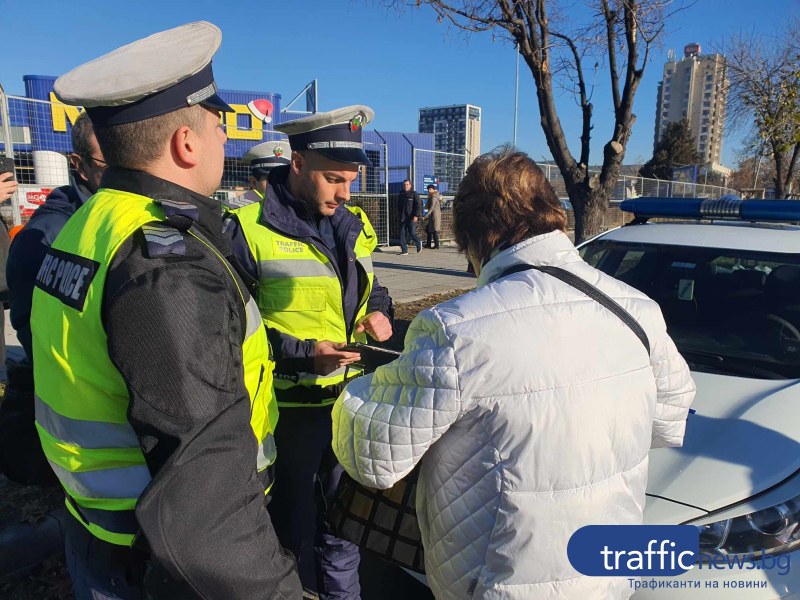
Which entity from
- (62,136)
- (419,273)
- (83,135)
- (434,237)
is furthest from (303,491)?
(434,237)

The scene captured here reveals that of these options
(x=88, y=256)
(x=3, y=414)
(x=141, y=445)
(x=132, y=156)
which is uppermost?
(x=132, y=156)

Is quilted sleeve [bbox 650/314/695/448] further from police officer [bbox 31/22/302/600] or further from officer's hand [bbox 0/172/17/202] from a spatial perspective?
officer's hand [bbox 0/172/17/202]

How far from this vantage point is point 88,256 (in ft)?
3.51

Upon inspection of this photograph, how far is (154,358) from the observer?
978 millimetres

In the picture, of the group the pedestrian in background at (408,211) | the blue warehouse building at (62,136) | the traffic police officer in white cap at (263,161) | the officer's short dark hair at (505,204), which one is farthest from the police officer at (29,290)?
the pedestrian in background at (408,211)

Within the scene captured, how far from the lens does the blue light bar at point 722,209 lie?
3.33 metres

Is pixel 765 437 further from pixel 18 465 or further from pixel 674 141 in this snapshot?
pixel 674 141

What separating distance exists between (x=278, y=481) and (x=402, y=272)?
28.9 ft

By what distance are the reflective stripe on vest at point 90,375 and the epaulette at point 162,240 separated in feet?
0.10

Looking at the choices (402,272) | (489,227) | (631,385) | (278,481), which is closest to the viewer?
(631,385)

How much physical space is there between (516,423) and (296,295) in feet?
3.96

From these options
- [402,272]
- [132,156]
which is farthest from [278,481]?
[402,272]

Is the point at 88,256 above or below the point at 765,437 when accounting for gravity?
above

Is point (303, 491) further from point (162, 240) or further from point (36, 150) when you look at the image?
point (36, 150)
